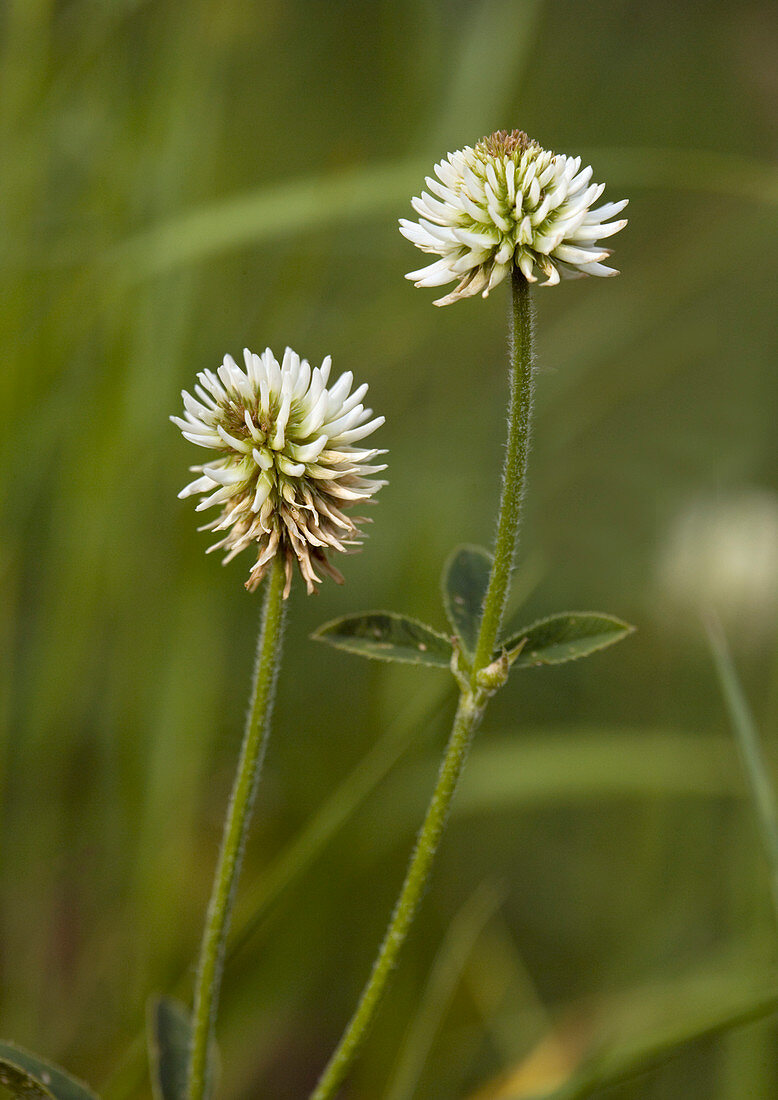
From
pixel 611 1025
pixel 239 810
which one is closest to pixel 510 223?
pixel 239 810

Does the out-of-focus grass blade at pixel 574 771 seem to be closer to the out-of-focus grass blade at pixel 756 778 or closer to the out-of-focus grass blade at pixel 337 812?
the out-of-focus grass blade at pixel 337 812

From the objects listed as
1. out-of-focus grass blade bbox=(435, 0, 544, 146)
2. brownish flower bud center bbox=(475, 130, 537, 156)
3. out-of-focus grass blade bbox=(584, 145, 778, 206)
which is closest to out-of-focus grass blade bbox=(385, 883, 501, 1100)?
brownish flower bud center bbox=(475, 130, 537, 156)

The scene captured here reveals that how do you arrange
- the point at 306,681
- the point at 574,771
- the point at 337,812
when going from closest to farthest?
the point at 337,812 < the point at 574,771 < the point at 306,681

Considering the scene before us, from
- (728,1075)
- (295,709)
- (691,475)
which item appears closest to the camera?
(728,1075)

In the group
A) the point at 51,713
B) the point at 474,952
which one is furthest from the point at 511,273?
the point at 474,952

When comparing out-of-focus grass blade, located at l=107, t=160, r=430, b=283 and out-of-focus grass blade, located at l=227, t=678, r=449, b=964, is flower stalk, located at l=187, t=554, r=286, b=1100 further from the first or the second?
out-of-focus grass blade, located at l=107, t=160, r=430, b=283

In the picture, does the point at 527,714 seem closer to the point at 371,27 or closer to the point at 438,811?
the point at 438,811

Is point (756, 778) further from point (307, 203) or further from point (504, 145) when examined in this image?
point (307, 203)
